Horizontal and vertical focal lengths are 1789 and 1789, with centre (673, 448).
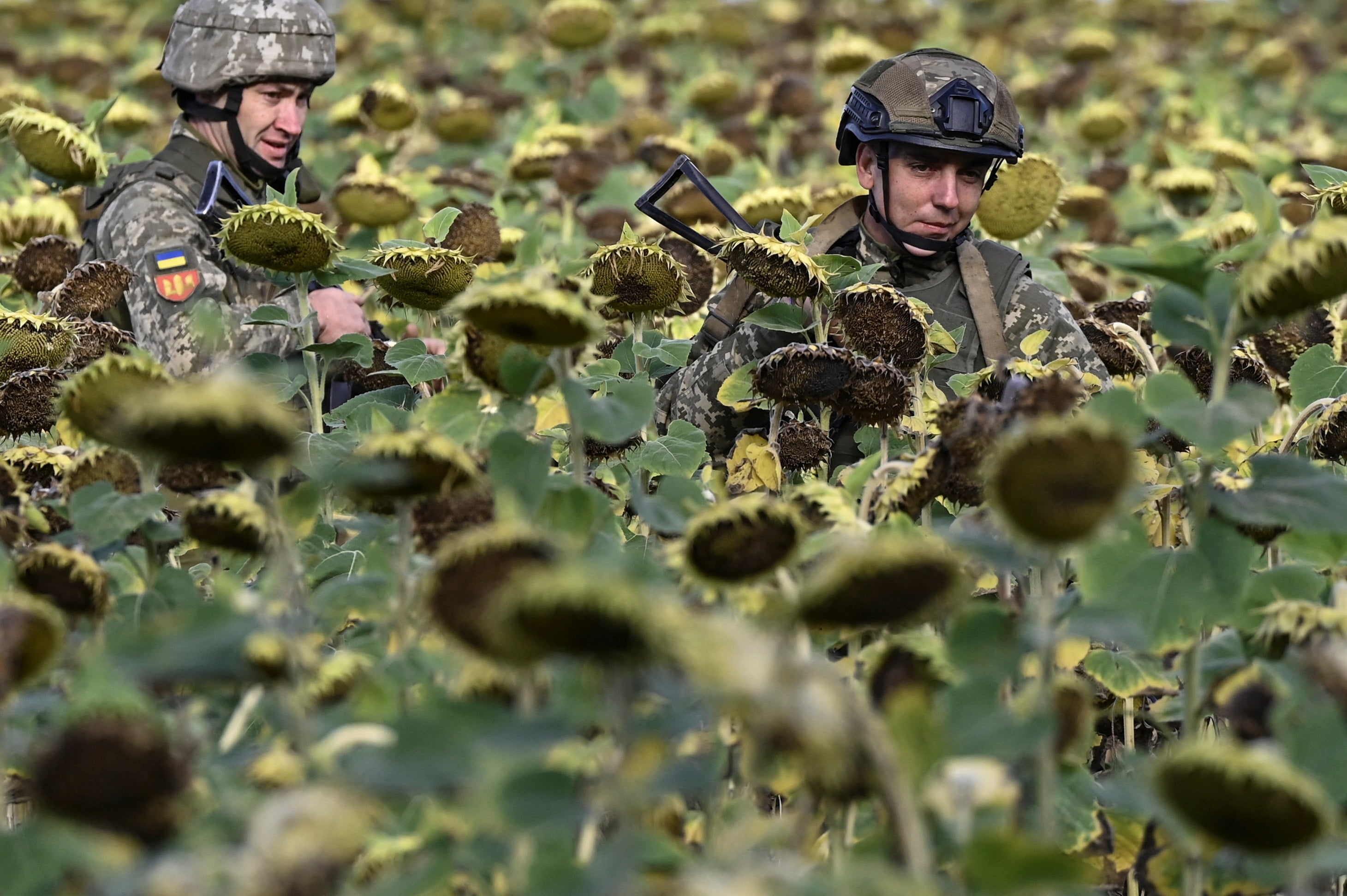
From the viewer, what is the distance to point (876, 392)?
10.9 ft

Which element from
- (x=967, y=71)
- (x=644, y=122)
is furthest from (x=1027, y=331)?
(x=644, y=122)

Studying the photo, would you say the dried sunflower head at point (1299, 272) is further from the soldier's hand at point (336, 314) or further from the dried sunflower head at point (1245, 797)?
the soldier's hand at point (336, 314)

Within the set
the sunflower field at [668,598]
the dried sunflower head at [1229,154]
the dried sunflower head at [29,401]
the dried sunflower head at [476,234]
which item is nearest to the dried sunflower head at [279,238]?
the sunflower field at [668,598]

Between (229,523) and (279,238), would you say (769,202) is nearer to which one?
(279,238)

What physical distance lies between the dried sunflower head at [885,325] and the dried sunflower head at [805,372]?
0.11 meters

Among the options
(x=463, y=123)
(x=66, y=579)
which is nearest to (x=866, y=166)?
(x=66, y=579)

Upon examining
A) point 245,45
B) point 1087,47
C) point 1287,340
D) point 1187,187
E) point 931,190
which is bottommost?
point 1087,47

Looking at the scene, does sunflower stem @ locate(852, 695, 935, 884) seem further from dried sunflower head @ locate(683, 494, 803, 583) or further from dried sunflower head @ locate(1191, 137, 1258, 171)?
dried sunflower head @ locate(1191, 137, 1258, 171)

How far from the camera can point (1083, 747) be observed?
2.44 m

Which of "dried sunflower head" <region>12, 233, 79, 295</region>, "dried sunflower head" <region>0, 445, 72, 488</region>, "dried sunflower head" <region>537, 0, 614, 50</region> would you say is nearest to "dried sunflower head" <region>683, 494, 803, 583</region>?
"dried sunflower head" <region>0, 445, 72, 488</region>

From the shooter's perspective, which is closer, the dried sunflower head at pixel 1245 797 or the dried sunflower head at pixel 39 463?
the dried sunflower head at pixel 1245 797

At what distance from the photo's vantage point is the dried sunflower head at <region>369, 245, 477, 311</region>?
11.1 ft

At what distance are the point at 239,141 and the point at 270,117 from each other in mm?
121

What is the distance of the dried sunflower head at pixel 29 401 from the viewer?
341 centimetres
